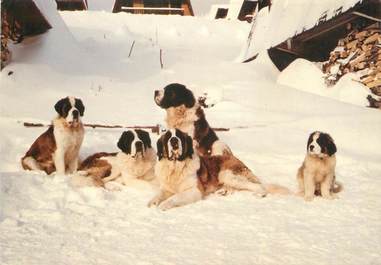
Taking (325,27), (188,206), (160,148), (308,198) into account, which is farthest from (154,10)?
(188,206)

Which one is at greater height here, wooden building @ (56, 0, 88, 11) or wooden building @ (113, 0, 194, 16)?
wooden building @ (56, 0, 88, 11)

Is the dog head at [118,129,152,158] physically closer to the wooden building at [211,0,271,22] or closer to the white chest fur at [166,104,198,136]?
the white chest fur at [166,104,198,136]

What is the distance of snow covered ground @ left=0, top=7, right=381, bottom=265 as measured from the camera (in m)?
2.70

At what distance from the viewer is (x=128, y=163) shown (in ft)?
14.0

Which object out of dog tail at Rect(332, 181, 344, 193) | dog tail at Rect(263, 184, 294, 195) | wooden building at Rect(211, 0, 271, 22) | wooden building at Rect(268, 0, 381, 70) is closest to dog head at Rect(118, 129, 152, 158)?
dog tail at Rect(263, 184, 294, 195)

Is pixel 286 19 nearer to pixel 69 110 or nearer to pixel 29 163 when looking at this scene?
pixel 69 110

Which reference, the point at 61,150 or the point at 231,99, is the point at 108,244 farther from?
the point at 231,99

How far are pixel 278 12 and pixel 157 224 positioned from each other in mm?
7711

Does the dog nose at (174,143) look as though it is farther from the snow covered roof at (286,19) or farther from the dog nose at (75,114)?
the snow covered roof at (286,19)

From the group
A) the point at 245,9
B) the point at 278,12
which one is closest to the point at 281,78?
the point at 278,12

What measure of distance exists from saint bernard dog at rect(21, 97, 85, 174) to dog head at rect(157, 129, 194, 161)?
933mm

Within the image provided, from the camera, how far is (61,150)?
435 cm

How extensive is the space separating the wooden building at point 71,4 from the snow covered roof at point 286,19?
1178 cm

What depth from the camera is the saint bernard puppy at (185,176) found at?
3.85 m
